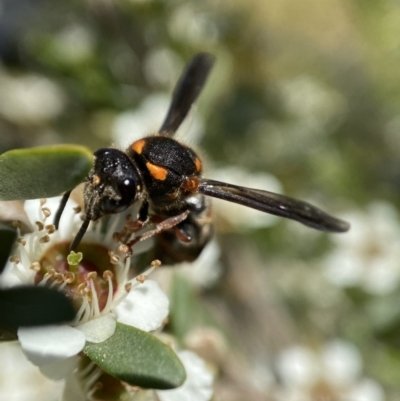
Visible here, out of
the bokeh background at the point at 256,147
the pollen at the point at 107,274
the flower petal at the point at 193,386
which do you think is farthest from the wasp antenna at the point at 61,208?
the bokeh background at the point at 256,147

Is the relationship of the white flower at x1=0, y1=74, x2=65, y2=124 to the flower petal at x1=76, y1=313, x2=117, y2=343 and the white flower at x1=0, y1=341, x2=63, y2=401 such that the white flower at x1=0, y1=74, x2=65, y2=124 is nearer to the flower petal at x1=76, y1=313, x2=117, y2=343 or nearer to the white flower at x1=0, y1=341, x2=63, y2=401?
the white flower at x1=0, y1=341, x2=63, y2=401

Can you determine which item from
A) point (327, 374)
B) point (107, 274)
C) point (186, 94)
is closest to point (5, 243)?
point (107, 274)

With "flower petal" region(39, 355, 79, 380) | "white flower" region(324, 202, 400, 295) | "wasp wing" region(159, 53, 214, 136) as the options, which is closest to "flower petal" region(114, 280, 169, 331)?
"flower petal" region(39, 355, 79, 380)

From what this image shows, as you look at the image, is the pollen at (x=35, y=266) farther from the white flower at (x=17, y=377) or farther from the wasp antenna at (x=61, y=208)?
the white flower at (x=17, y=377)

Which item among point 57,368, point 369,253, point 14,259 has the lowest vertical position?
point 57,368

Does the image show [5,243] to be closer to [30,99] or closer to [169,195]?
[169,195]

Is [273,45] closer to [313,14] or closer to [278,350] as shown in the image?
[313,14]

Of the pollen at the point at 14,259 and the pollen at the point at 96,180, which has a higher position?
the pollen at the point at 96,180
